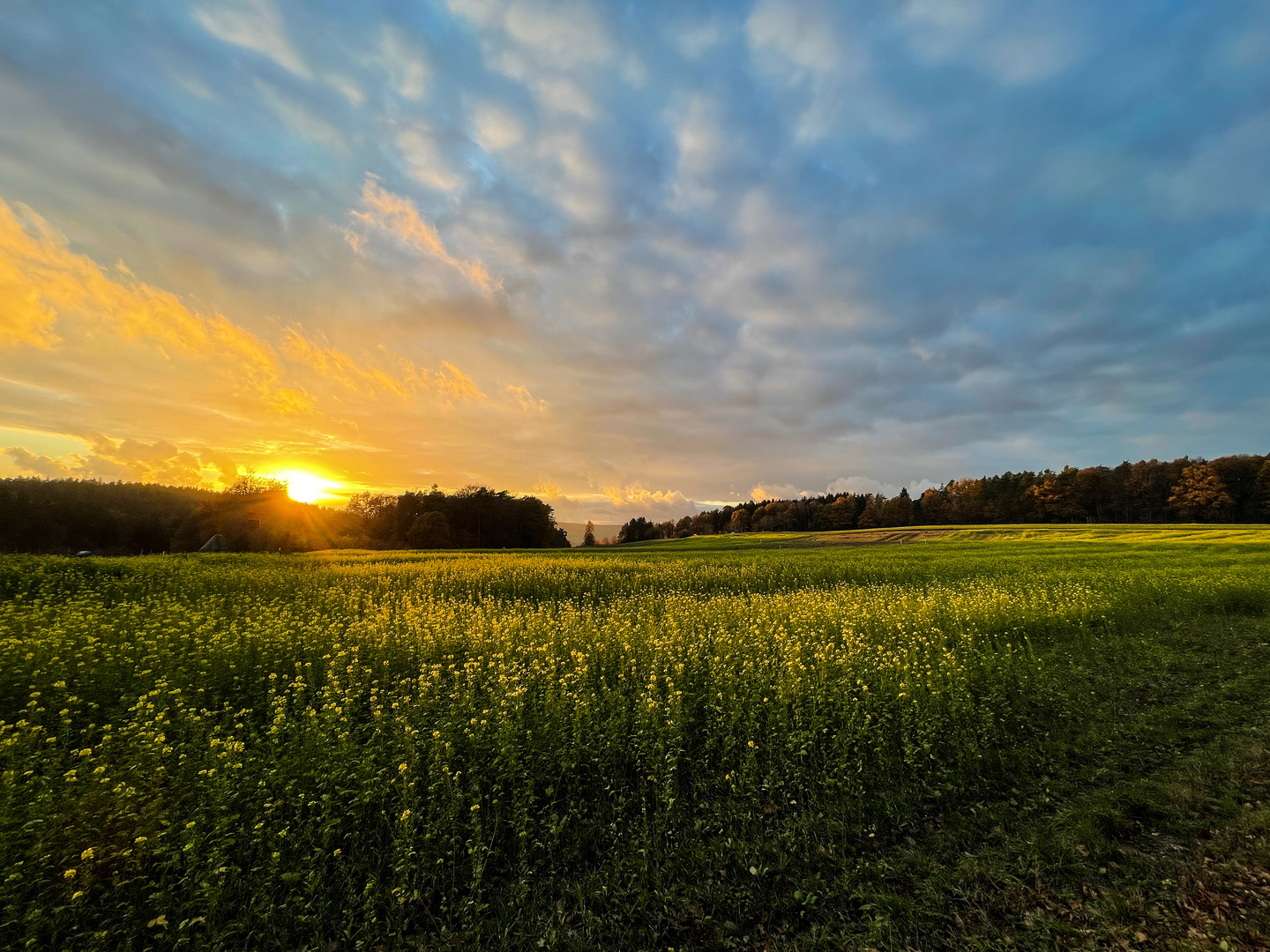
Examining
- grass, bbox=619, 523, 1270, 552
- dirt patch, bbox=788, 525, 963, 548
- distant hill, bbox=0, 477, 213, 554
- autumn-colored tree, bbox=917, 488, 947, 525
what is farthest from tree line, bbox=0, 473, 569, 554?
autumn-colored tree, bbox=917, 488, 947, 525

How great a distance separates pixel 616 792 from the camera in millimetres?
6297

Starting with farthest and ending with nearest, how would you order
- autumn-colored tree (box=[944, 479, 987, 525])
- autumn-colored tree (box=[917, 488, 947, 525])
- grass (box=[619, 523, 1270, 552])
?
autumn-colored tree (box=[917, 488, 947, 525]) < autumn-colored tree (box=[944, 479, 987, 525]) < grass (box=[619, 523, 1270, 552])

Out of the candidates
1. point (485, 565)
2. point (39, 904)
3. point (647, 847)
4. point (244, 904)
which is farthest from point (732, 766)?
point (485, 565)

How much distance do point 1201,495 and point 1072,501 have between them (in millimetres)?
17294

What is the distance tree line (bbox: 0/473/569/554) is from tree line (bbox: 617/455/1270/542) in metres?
→ 62.7

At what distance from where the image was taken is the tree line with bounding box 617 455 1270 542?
87.8m

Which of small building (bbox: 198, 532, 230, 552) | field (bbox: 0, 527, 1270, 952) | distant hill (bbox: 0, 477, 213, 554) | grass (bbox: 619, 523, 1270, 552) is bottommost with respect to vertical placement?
field (bbox: 0, 527, 1270, 952)

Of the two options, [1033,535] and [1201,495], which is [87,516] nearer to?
[1033,535]

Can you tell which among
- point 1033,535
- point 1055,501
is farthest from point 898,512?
point 1033,535

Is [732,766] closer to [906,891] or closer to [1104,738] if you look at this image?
[906,891]

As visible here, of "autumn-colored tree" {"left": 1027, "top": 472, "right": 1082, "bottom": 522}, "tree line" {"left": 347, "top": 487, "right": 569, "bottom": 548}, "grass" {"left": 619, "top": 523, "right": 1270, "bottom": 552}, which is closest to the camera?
"grass" {"left": 619, "top": 523, "right": 1270, "bottom": 552}

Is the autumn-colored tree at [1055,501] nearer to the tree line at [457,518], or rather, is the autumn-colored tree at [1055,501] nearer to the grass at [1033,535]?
the grass at [1033,535]

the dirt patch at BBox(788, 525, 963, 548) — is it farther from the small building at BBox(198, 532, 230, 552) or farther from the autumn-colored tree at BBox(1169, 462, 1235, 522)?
the small building at BBox(198, 532, 230, 552)

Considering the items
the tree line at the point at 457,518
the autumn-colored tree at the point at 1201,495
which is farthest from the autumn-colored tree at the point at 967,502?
the tree line at the point at 457,518
